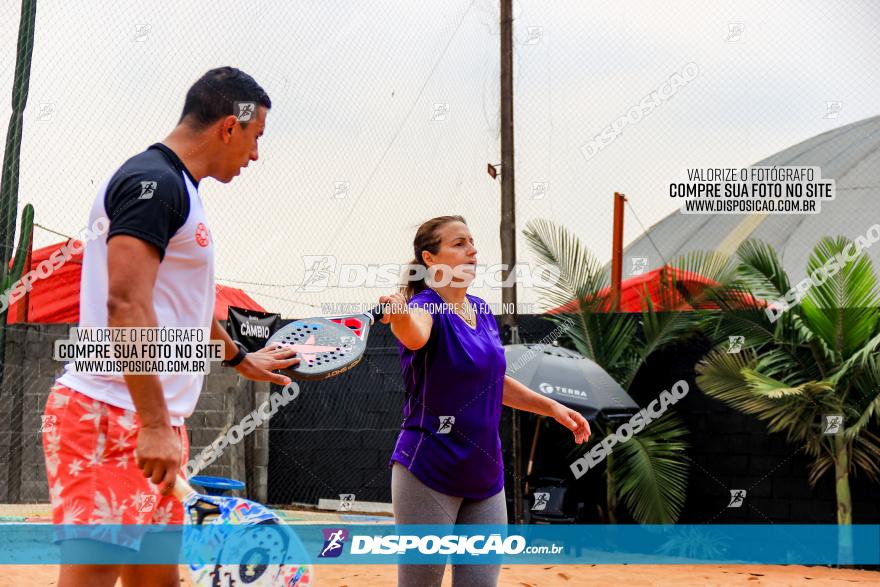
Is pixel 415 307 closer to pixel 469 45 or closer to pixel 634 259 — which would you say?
pixel 469 45

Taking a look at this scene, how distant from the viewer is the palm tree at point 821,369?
7828 mm

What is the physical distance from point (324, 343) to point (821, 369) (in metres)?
6.01

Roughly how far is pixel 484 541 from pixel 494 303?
551cm

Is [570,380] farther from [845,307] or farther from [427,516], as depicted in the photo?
[427,516]

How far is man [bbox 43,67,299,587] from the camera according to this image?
2158 mm

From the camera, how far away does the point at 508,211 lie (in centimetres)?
854

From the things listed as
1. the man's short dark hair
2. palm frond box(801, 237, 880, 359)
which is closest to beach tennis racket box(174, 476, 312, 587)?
the man's short dark hair

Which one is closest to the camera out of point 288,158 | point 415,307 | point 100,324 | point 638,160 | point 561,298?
point 100,324

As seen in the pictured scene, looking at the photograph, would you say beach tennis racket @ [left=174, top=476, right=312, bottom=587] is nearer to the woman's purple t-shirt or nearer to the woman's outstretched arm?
the woman's purple t-shirt

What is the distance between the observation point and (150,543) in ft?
7.70

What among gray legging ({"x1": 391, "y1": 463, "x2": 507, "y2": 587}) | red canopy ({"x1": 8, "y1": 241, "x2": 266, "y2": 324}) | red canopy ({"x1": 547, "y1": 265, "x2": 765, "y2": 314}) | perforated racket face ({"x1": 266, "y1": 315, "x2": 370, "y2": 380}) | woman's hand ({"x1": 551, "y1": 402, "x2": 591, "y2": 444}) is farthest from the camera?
red canopy ({"x1": 8, "y1": 241, "x2": 266, "y2": 324})

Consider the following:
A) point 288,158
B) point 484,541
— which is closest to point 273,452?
point 288,158

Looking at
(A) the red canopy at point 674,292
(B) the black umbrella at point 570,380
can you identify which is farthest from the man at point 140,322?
(A) the red canopy at point 674,292

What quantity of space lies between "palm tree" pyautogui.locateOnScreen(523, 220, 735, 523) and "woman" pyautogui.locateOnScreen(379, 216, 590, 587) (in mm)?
5446
